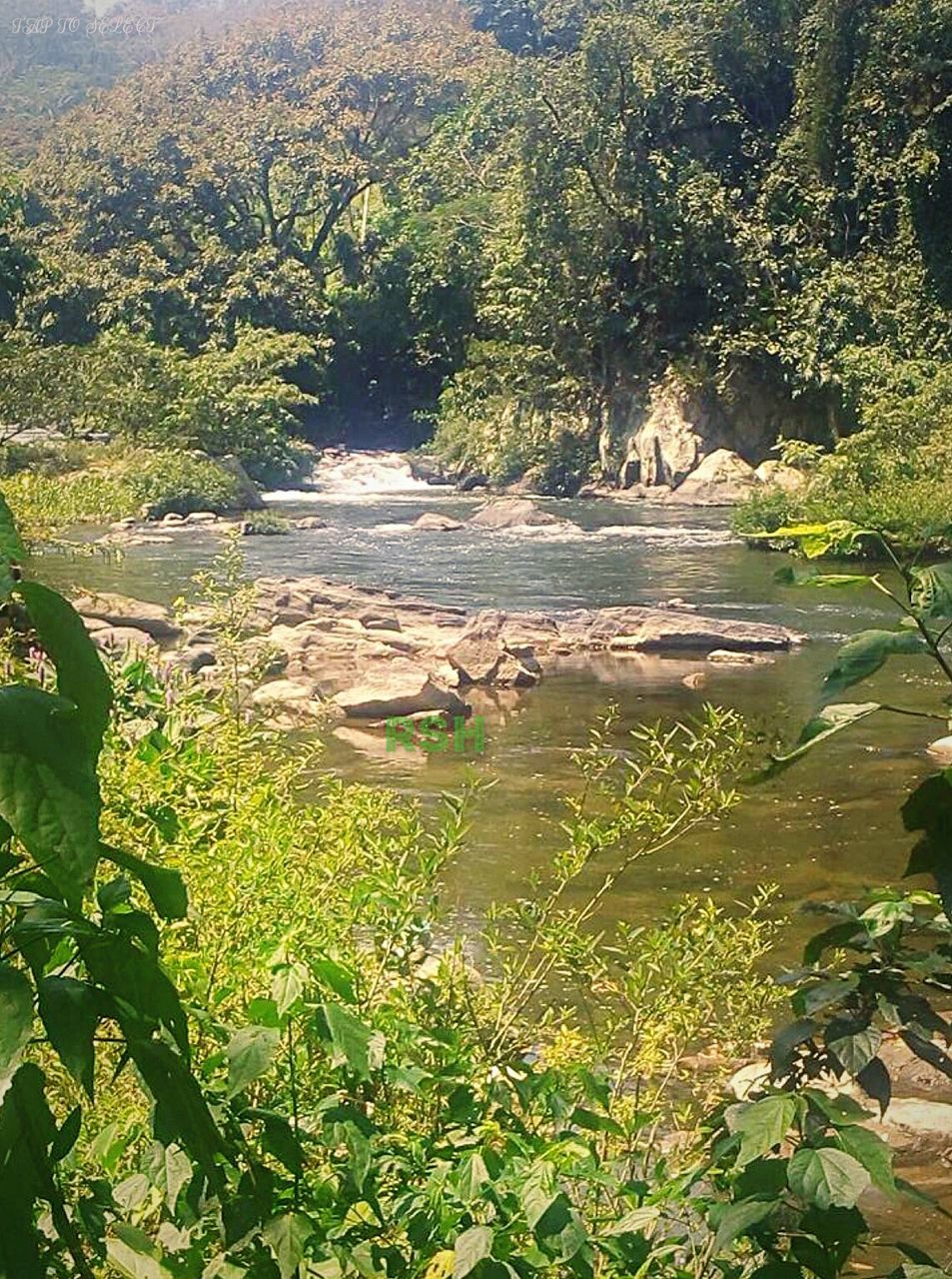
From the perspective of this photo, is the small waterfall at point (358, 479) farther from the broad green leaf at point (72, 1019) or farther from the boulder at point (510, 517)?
the broad green leaf at point (72, 1019)

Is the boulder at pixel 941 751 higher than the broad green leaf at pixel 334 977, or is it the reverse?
the broad green leaf at pixel 334 977

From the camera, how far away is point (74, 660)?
1.94 feet

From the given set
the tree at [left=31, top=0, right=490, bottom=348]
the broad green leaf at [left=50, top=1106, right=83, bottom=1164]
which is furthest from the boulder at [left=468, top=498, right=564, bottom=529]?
the broad green leaf at [left=50, top=1106, right=83, bottom=1164]

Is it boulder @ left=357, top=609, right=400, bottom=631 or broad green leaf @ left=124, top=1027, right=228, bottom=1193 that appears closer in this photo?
broad green leaf @ left=124, top=1027, right=228, bottom=1193

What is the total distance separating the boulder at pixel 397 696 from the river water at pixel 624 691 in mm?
209

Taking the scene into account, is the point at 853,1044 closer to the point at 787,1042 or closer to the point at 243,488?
the point at 787,1042

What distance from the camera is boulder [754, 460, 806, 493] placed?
16328 mm

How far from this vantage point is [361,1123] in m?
1.05

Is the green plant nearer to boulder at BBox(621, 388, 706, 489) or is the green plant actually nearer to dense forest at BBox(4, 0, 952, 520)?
dense forest at BBox(4, 0, 952, 520)

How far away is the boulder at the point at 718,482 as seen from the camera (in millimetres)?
17250

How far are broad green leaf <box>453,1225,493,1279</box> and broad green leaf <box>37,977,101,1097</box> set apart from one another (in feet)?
1.09

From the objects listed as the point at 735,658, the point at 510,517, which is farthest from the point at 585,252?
the point at 735,658

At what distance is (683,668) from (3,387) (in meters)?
8.14

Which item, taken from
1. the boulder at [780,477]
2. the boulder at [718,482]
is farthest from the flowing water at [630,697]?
the boulder at [780,477]
